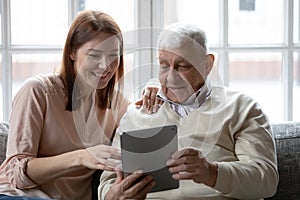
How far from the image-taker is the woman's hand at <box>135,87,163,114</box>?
6.45 ft

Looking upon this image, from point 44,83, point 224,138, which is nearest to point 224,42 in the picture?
point 224,138

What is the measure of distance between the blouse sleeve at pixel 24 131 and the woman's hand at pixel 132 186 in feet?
1.04

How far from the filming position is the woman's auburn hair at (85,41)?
196 cm

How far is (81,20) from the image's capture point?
198 cm

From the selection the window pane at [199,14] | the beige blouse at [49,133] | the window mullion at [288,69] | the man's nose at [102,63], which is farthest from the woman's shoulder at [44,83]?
the window mullion at [288,69]

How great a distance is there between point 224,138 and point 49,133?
60 centimetres

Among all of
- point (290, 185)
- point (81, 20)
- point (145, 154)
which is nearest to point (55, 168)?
point (145, 154)

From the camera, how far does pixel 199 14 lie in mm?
2533

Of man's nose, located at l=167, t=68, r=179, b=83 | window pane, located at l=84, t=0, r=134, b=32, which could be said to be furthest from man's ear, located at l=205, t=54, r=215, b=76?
window pane, located at l=84, t=0, r=134, b=32

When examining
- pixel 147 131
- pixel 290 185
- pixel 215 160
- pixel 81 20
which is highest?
pixel 81 20

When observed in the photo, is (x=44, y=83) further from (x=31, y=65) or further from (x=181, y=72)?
(x=31, y=65)

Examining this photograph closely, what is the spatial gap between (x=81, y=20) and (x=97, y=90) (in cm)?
25

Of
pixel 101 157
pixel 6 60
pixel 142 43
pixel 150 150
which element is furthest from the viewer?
pixel 6 60

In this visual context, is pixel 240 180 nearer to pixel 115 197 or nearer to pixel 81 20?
pixel 115 197
